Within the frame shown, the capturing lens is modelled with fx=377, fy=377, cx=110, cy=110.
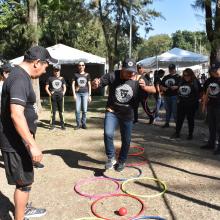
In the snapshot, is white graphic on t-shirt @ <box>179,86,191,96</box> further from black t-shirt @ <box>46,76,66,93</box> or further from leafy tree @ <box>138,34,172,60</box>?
leafy tree @ <box>138,34,172,60</box>

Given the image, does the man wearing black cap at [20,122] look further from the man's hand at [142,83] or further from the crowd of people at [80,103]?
the man's hand at [142,83]

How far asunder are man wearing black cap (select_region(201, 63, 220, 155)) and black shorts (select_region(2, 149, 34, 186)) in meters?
5.15

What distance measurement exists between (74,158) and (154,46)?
282 feet

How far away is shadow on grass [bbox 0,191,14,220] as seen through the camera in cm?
504

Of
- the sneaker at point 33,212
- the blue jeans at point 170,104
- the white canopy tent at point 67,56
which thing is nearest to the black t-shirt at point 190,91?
the blue jeans at point 170,104

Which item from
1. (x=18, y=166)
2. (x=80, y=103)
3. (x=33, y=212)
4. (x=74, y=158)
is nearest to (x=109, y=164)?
(x=74, y=158)

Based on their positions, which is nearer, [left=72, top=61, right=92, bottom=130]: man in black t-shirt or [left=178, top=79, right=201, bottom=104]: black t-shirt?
[left=178, top=79, right=201, bottom=104]: black t-shirt

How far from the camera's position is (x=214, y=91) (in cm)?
834

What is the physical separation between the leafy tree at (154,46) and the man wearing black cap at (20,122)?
83890mm

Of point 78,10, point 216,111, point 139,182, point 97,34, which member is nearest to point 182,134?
point 216,111

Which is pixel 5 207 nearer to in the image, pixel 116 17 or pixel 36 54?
pixel 36 54

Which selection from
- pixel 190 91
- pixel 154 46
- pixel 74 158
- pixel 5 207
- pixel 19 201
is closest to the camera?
pixel 19 201

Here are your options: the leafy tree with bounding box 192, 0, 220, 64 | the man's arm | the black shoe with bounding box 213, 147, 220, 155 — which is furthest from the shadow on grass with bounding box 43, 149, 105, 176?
the leafy tree with bounding box 192, 0, 220, 64

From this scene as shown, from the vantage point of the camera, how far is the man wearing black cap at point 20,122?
3879mm
